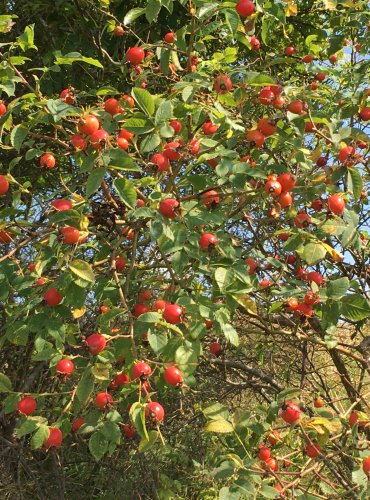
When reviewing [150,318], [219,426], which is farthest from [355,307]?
[150,318]

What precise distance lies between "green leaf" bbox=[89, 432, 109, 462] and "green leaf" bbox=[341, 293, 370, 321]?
830 millimetres

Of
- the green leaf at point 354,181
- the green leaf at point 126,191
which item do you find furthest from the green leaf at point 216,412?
the green leaf at point 354,181

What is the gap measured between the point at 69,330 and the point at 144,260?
3.49ft

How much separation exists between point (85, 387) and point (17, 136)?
836 mm

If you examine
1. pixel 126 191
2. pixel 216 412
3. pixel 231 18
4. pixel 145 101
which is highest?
pixel 231 18

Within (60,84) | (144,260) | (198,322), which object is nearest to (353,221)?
(198,322)

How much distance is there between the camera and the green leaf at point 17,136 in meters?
1.75

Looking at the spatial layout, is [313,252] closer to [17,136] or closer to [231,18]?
[231,18]

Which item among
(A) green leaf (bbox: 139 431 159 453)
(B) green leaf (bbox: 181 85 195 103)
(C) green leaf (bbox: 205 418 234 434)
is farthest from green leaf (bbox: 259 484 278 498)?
(B) green leaf (bbox: 181 85 195 103)

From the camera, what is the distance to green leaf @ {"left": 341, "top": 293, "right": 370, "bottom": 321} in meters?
1.65

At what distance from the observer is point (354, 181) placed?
5.72 feet

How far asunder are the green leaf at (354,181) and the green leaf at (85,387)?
3.25 feet

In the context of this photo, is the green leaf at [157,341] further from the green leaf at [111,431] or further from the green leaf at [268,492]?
the green leaf at [268,492]

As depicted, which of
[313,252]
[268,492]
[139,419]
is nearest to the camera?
[139,419]
